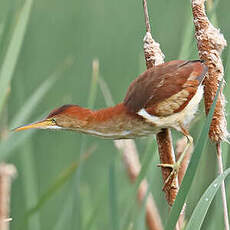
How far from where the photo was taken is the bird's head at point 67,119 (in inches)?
69.1

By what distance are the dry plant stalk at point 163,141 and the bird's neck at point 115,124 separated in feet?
0.38

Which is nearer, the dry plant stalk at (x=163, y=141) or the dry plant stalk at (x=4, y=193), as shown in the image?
the dry plant stalk at (x=163, y=141)

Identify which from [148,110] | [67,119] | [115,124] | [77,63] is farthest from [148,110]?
[77,63]

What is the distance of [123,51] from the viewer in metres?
3.45

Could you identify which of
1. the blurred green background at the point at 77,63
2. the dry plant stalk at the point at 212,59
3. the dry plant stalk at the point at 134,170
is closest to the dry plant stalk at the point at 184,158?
the dry plant stalk at the point at 212,59

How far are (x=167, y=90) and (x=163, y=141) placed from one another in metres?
0.21

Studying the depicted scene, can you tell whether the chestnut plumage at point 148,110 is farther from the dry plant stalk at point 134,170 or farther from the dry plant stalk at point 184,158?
the dry plant stalk at point 134,170

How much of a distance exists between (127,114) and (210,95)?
0.33 metres

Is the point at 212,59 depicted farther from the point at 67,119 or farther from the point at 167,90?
the point at 67,119

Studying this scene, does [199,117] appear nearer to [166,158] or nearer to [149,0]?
[166,158]

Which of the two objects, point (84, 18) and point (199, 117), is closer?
point (199, 117)

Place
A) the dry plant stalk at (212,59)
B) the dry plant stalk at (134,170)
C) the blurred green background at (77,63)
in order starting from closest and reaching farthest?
the dry plant stalk at (212,59), the dry plant stalk at (134,170), the blurred green background at (77,63)

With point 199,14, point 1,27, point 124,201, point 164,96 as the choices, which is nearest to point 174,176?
point 164,96

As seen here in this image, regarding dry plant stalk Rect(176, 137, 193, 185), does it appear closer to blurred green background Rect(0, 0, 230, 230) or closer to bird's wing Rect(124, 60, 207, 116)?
bird's wing Rect(124, 60, 207, 116)
